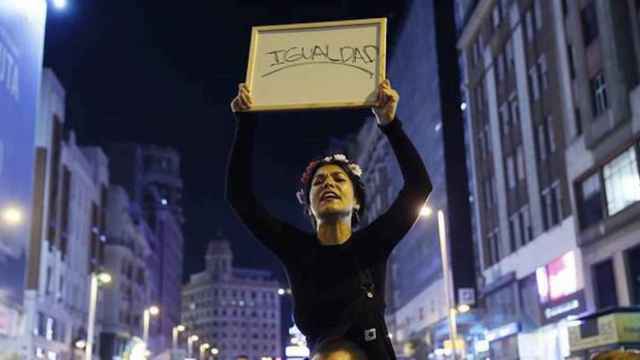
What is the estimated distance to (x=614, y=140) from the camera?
35156 millimetres

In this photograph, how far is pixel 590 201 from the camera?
1515 inches

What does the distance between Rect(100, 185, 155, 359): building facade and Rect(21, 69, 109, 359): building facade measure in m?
6.93

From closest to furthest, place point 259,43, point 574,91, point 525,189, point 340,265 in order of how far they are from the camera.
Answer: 1. point 340,265
2. point 259,43
3. point 574,91
4. point 525,189

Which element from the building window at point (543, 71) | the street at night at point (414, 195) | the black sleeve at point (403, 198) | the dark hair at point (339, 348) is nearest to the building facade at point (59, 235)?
the street at night at point (414, 195)

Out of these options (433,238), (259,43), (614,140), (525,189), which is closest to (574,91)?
(614,140)

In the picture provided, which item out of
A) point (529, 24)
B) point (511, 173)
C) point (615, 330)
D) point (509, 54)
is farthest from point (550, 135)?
point (615, 330)

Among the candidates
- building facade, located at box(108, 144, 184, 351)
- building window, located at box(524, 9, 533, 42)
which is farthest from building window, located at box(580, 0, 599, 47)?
building facade, located at box(108, 144, 184, 351)

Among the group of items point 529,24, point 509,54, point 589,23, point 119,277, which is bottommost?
point 119,277

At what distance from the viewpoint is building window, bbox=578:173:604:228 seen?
1473 inches

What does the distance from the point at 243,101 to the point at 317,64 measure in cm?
45

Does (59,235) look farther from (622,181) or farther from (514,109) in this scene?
(622,181)

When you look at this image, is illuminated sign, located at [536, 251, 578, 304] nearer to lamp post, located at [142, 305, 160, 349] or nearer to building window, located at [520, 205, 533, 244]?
building window, located at [520, 205, 533, 244]

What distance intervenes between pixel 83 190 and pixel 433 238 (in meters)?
29.2

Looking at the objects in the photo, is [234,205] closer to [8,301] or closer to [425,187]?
[425,187]
